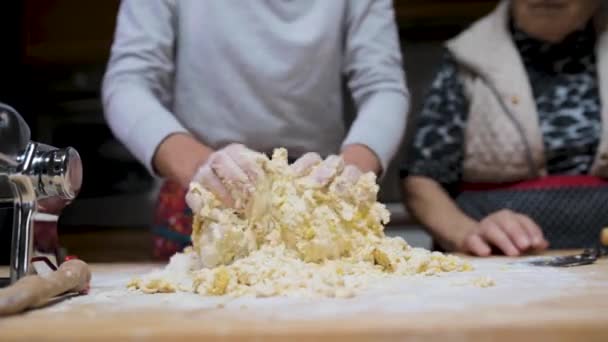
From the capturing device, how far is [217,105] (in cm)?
119

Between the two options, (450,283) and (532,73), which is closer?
(450,283)

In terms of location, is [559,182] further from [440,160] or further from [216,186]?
[216,186]

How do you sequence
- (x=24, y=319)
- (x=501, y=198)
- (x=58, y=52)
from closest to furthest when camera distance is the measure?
(x=24, y=319)
(x=501, y=198)
(x=58, y=52)

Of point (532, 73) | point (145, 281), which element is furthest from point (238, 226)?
point (532, 73)

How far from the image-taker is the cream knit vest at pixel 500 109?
1.30m

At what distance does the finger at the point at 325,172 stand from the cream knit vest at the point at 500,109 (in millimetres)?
587

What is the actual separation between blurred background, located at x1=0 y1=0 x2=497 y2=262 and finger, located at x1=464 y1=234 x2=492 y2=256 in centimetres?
76

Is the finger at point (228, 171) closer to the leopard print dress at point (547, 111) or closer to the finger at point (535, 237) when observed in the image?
→ the finger at point (535, 237)

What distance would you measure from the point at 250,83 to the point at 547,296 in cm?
72

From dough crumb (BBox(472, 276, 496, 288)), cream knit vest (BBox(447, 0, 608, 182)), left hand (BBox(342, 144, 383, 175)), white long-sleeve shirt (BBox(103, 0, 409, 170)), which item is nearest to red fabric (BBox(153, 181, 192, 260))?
white long-sleeve shirt (BBox(103, 0, 409, 170))

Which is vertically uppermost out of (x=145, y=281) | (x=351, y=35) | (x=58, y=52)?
(x=351, y=35)

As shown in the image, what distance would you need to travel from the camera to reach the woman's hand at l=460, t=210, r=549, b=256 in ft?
3.42

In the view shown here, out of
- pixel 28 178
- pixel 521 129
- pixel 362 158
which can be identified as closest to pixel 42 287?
pixel 28 178

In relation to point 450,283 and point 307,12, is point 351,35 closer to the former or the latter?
point 307,12
